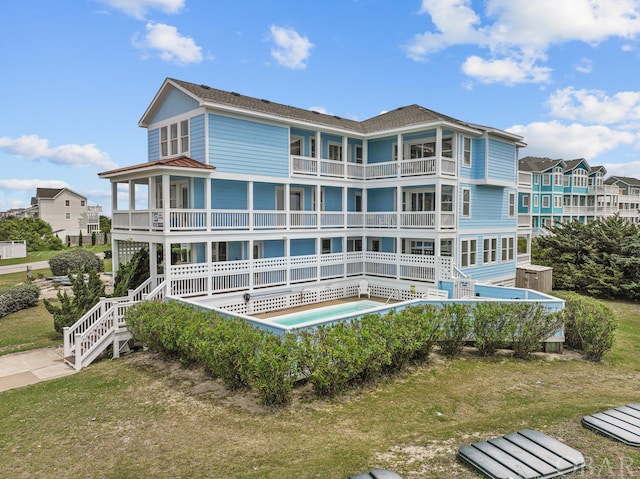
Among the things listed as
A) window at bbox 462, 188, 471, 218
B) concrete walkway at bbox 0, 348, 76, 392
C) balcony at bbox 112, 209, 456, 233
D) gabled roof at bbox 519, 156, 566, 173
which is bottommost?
concrete walkway at bbox 0, 348, 76, 392

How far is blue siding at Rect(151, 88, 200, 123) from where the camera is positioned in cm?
1766

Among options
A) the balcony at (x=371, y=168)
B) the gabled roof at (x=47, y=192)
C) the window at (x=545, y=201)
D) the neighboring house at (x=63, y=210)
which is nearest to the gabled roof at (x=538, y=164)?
the window at (x=545, y=201)

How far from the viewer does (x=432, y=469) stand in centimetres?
620

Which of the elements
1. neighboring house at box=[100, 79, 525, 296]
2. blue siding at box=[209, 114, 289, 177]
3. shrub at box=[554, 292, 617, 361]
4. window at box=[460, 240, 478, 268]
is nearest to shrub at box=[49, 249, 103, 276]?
neighboring house at box=[100, 79, 525, 296]

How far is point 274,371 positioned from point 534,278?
66.4ft

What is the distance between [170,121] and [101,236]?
A: 49.2m

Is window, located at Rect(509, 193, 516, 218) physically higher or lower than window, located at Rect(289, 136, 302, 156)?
lower

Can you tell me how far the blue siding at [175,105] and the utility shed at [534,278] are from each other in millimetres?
19413

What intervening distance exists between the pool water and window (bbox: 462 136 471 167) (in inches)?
324

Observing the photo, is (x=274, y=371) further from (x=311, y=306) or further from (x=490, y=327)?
(x=311, y=306)

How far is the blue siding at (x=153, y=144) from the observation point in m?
19.9

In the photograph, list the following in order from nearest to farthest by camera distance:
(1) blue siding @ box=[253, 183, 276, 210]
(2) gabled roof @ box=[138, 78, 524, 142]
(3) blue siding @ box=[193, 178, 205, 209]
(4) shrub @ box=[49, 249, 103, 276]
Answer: (2) gabled roof @ box=[138, 78, 524, 142] < (3) blue siding @ box=[193, 178, 205, 209] < (1) blue siding @ box=[253, 183, 276, 210] < (4) shrub @ box=[49, 249, 103, 276]

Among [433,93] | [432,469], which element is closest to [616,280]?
[433,93]

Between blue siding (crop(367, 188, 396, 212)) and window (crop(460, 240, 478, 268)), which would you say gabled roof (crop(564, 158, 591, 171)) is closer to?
window (crop(460, 240, 478, 268))
